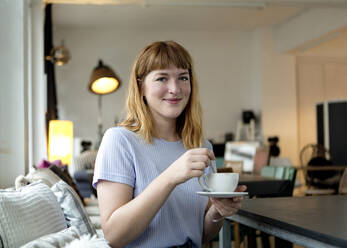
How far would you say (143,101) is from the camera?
1554 mm

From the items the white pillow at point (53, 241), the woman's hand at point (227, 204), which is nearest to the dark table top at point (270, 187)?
the woman's hand at point (227, 204)

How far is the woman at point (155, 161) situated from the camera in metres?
1.36

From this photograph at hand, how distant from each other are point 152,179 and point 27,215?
374 mm

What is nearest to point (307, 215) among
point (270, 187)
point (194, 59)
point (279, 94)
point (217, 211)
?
point (217, 211)

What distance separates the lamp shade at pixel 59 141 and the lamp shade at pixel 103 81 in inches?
21.6

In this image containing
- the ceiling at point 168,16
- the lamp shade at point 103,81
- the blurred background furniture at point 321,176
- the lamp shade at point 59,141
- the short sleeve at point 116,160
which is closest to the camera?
the short sleeve at point 116,160

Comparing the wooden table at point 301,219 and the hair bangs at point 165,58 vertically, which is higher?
the hair bangs at point 165,58

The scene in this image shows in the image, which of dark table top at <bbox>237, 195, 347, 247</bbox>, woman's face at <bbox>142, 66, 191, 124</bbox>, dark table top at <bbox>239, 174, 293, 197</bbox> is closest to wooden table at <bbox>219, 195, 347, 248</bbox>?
dark table top at <bbox>237, 195, 347, 247</bbox>

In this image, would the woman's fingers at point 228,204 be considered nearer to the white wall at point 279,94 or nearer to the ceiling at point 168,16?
the ceiling at point 168,16

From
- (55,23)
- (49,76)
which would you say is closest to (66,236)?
(49,76)

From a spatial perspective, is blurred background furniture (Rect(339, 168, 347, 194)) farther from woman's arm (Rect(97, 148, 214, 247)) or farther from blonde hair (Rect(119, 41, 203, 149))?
woman's arm (Rect(97, 148, 214, 247))

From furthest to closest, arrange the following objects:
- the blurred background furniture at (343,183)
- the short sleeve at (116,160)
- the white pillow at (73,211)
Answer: the blurred background furniture at (343,183) → the white pillow at (73,211) → the short sleeve at (116,160)

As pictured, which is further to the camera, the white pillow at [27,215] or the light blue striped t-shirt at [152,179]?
the light blue striped t-shirt at [152,179]

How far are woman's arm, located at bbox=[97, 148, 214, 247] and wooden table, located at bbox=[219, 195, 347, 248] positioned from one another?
376mm
